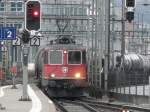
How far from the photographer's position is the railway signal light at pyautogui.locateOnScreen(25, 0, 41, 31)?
18.5m

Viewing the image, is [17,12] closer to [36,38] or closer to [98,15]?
[98,15]

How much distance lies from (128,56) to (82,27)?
5722mm

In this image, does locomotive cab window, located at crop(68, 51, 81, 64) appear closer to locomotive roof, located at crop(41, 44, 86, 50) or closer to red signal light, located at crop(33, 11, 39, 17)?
locomotive roof, located at crop(41, 44, 86, 50)

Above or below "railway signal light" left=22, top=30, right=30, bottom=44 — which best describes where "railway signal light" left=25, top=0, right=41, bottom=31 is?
above

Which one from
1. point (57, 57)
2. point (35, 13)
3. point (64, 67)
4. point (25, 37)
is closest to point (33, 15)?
point (35, 13)

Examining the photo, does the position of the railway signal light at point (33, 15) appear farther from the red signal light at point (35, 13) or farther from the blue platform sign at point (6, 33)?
the blue platform sign at point (6, 33)

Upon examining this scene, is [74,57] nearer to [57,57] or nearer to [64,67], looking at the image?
[64,67]

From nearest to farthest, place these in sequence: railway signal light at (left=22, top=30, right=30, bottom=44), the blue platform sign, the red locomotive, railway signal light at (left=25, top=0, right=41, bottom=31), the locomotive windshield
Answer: railway signal light at (left=25, top=0, right=41, bottom=31) → the blue platform sign → railway signal light at (left=22, top=30, right=30, bottom=44) → the red locomotive → the locomotive windshield

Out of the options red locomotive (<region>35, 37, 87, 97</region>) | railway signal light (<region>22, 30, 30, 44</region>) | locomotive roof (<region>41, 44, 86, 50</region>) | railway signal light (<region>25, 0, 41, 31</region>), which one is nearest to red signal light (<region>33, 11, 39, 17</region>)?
railway signal light (<region>25, 0, 41, 31</region>)

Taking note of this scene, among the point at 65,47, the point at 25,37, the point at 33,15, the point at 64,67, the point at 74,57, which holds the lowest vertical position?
the point at 64,67

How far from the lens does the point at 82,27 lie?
6206 cm

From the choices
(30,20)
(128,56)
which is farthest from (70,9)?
(30,20)

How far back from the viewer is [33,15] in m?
18.6

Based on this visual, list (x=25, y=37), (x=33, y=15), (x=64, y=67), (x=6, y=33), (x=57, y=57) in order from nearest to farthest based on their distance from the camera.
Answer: (x=33, y=15), (x=6, y=33), (x=25, y=37), (x=64, y=67), (x=57, y=57)
